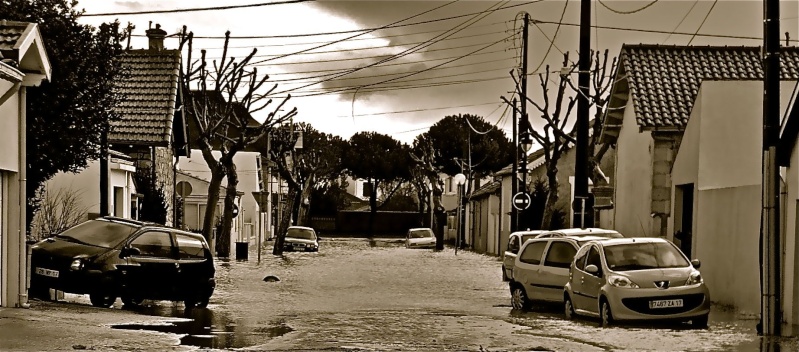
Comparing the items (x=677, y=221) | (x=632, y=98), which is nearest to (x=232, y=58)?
(x=632, y=98)

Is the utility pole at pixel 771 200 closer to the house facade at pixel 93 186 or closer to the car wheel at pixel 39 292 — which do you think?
the car wheel at pixel 39 292

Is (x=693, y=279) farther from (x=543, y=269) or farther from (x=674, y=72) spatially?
(x=674, y=72)

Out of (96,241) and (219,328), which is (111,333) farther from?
(96,241)

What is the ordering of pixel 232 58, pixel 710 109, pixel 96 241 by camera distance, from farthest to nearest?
pixel 232 58, pixel 710 109, pixel 96 241

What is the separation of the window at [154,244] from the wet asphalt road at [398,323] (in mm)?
1053

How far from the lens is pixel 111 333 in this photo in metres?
15.5

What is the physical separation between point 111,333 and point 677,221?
673 inches

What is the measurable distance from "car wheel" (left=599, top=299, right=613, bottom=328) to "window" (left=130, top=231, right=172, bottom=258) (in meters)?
8.32

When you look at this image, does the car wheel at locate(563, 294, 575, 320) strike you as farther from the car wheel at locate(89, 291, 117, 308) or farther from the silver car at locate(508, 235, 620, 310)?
the car wheel at locate(89, 291, 117, 308)

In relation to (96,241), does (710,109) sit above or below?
above

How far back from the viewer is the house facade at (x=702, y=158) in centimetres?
2170

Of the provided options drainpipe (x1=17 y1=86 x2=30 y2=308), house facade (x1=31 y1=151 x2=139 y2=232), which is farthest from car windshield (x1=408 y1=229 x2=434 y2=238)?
drainpipe (x1=17 y1=86 x2=30 y2=308)

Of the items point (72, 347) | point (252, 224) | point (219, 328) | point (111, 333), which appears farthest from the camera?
point (252, 224)

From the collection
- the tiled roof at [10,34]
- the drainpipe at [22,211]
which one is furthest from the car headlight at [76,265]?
the tiled roof at [10,34]
